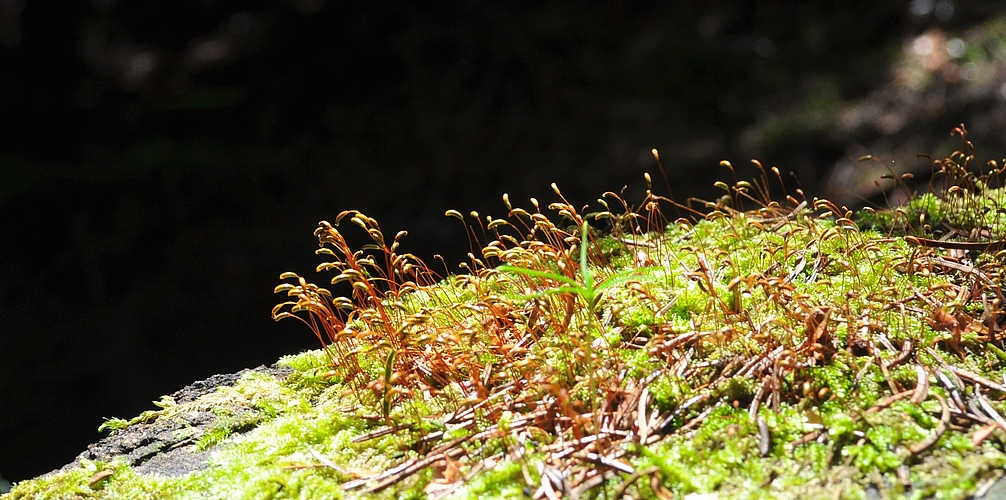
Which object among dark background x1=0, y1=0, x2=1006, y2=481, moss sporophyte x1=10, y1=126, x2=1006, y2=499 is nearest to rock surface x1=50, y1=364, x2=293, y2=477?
moss sporophyte x1=10, y1=126, x2=1006, y2=499

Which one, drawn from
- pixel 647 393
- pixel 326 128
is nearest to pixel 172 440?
pixel 647 393

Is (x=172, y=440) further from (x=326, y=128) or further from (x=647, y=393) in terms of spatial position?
(x=326, y=128)

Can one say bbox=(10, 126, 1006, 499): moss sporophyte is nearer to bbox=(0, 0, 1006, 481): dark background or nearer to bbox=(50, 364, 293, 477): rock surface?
bbox=(50, 364, 293, 477): rock surface

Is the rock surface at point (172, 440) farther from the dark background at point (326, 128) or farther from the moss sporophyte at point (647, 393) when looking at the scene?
the dark background at point (326, 128)

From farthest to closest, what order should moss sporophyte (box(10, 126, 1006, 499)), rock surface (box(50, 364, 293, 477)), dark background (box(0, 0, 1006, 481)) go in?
dark background (box(0, 0, 1006, 481)), rock surface (box(50, 364, 293, 477)), moss sporophyte (box(10, 126, 1006, 499))

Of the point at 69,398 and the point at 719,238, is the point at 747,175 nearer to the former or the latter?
the point at 719,238
